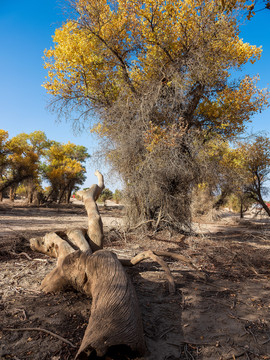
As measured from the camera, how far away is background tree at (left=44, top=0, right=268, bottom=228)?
8.73 meters

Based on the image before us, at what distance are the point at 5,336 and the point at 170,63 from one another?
9.49 m

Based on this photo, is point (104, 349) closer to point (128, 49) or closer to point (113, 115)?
point (113, 115)

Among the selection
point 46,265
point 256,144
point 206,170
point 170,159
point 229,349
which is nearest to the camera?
point 229,349

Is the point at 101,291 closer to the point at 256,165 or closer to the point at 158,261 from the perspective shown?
the point at 158,261

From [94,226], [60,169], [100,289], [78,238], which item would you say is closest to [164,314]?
[100,289]

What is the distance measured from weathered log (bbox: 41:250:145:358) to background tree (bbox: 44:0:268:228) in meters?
5.72

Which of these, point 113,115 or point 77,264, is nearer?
point 77,264

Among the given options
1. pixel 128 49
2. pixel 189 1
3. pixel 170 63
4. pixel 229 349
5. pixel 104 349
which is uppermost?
pixel 189 1

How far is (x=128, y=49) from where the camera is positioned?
9617mm

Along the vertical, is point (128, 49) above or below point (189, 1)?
below

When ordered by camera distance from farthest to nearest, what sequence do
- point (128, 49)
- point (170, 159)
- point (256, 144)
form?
point (256, 144) → point (128, 49) → point (170, 159)

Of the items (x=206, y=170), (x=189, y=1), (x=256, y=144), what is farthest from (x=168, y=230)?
(x=256, y=144)

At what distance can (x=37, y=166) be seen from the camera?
23609 millimetres

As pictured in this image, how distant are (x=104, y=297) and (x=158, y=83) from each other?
823cm
